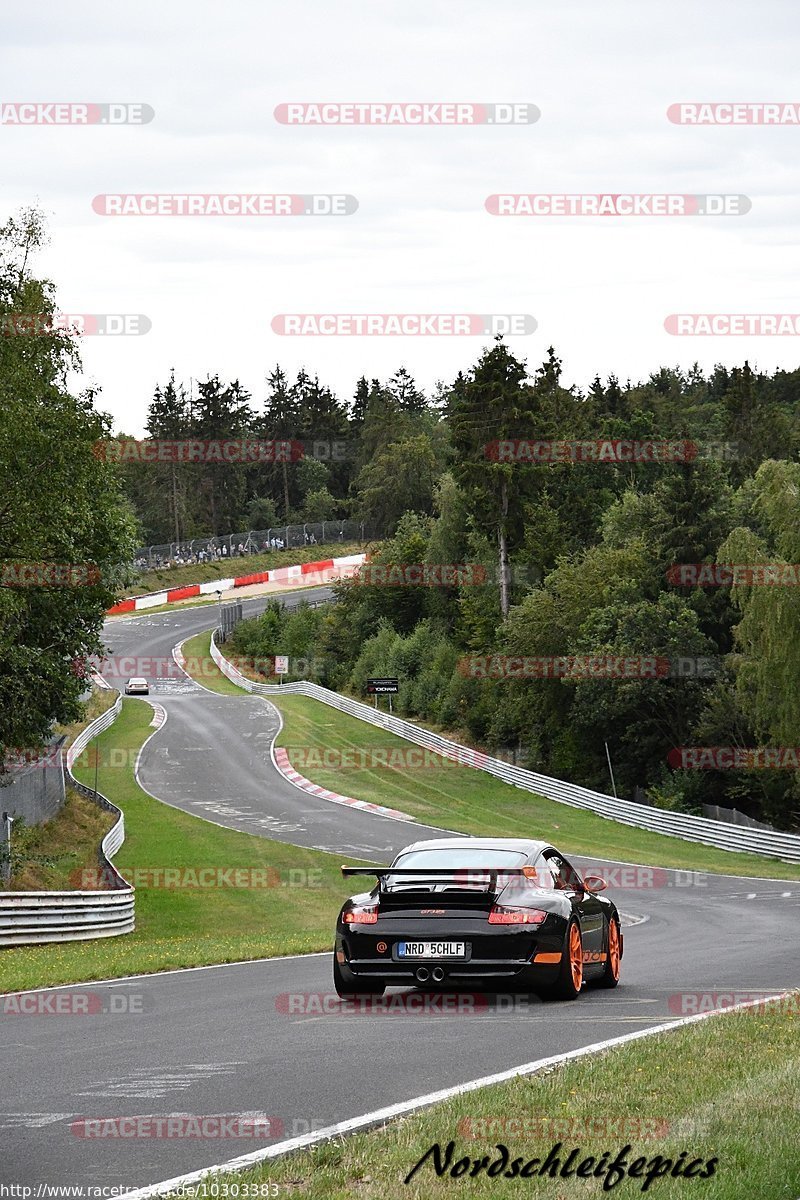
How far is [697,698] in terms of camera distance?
61.0 m

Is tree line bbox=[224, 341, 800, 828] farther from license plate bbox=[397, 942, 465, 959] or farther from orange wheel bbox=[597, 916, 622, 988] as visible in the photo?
license plate bbox=[397, 942, 465, 959]

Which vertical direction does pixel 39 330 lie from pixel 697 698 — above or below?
above

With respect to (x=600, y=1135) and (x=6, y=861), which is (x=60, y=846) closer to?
(x=6, y=861)

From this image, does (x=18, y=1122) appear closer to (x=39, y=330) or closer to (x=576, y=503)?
(x=39, y=330)

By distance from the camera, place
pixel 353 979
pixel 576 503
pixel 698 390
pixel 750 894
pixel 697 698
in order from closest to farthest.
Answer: pixel 353 979
pixel 750 894
pixel 697 698
pixel 576 503
pixel 698 390

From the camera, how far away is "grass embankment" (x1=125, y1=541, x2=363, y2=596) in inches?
4710

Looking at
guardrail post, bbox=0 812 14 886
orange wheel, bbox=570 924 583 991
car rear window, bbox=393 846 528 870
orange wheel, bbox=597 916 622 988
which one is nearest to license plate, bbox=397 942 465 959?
car rear window, bbox=393 846 528 870

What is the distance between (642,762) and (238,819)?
74.7ft

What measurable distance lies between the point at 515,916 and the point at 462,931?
0.44 meters

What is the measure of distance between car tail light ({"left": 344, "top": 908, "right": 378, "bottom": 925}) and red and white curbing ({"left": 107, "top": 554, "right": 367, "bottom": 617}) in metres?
104

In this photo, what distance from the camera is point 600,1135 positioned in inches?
256

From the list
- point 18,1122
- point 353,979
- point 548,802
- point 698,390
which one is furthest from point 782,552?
point 698,390

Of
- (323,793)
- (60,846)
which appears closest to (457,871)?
(60,846)

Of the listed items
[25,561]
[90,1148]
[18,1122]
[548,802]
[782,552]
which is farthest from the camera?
[548,802]
